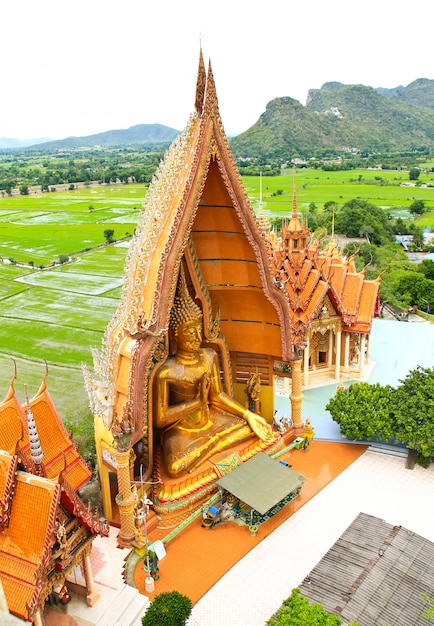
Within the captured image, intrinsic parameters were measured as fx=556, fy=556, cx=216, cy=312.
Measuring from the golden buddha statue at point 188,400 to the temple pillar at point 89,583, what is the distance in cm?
349

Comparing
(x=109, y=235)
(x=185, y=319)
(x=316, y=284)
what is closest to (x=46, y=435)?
(x=185, y=319)

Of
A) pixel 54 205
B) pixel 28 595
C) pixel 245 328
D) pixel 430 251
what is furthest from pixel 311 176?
pixel 28 595

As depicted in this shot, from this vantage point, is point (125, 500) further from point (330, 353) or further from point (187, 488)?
point (330, 353)

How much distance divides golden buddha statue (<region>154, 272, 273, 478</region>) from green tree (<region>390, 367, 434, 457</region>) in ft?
13.5

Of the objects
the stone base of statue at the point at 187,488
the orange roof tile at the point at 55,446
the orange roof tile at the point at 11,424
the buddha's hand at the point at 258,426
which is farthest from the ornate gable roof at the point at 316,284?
the orange roof tile at the point at 11,424

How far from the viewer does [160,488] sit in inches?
559

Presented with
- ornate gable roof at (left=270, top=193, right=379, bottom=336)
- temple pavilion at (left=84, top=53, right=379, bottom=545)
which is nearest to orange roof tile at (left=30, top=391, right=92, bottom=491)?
temple pavilion at (left=84, top=53, right=379, bottom=545)

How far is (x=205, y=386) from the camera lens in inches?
591

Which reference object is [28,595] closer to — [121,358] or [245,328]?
[121,358]

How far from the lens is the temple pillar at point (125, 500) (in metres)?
12.9

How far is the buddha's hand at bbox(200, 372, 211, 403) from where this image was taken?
14.9 meters

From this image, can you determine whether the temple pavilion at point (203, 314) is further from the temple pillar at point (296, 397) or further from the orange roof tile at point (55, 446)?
the orange roof tile at point (55, 446)

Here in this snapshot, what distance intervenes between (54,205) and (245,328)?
91864 mm

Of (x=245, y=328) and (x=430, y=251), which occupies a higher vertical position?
(x=245, y=328)
